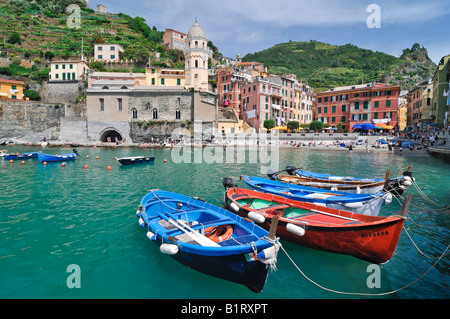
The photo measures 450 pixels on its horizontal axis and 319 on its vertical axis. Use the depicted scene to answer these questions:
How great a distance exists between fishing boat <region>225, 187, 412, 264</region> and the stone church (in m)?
43.5

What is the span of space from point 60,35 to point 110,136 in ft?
175

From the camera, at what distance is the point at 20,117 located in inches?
1993

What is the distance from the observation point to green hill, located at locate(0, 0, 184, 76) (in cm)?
6706

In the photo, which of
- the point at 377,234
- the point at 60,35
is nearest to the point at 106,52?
the point at 60,35

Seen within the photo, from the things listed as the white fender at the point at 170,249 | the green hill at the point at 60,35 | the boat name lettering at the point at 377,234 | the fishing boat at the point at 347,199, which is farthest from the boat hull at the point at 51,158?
the green hill at the point at 60,35

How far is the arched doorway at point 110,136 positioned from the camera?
168 ft

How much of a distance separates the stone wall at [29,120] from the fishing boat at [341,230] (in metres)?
57.7

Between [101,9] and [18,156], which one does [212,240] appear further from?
[101,9]

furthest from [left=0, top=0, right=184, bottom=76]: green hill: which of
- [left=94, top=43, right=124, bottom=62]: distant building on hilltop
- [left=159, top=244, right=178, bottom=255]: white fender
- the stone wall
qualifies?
[left=159, top=244, right=178, bottom=255]: white fender

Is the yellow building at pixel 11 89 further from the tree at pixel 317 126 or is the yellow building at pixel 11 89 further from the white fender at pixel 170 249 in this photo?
the white fender at pixel 170 249

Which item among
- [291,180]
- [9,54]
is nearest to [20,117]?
[9,54]
